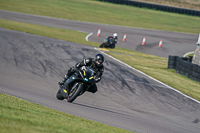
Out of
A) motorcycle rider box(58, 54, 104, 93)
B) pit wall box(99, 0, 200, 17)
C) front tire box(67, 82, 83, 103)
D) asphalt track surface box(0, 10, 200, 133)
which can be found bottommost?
asphalt track surface box(0, 10, 200, 133)

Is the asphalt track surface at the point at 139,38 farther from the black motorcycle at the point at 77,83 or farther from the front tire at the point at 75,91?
the front tire at the point at 75,91

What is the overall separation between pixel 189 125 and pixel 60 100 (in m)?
3.74

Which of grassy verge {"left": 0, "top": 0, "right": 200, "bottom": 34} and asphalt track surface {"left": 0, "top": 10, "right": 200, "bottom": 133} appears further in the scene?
grassy verge {"left": 0, "top": 0, "right": 200, "bottom": 34}

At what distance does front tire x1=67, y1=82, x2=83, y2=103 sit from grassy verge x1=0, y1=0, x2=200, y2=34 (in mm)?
27797

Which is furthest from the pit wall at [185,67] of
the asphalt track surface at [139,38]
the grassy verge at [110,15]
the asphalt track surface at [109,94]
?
the grassy verge at [110,15]

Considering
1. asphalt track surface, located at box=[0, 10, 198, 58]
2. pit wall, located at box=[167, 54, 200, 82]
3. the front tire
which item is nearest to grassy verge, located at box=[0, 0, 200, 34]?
asphalt track surface, located at box=[0, 10, 198, 58]

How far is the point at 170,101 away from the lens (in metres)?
10.1

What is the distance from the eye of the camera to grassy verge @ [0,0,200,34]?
36.6 metres

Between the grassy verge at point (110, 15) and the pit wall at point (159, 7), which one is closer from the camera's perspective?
the grassy verge at point (110, 15)

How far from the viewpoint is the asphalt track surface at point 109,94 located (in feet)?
25.1

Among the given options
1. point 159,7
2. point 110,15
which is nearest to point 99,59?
point 110,15

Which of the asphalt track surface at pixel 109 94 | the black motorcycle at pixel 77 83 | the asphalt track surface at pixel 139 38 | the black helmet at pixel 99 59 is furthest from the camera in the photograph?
the asphalt track surface at pixel 139 38

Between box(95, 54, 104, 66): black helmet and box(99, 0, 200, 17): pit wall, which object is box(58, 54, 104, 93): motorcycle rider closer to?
box(95, 54, 104, 66): black helmet

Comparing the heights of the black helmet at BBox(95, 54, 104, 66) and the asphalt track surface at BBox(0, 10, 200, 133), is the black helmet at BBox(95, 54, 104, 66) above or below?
above
